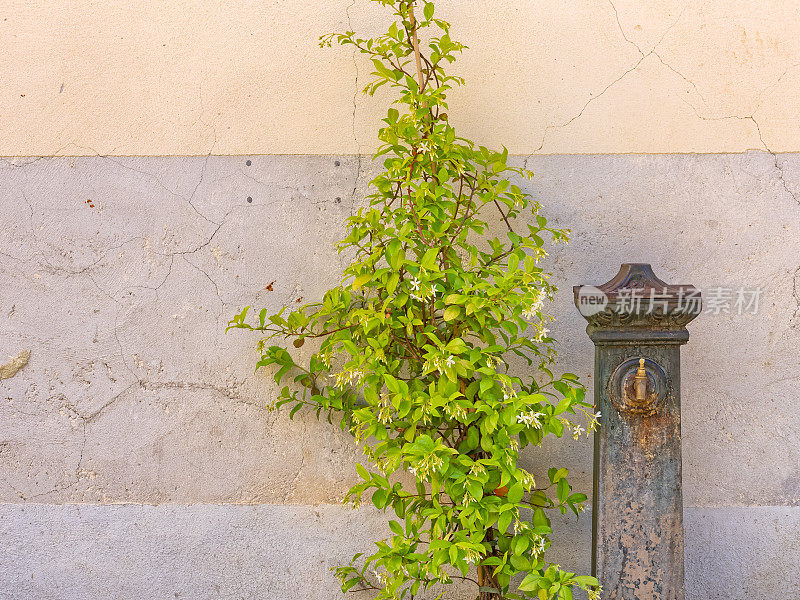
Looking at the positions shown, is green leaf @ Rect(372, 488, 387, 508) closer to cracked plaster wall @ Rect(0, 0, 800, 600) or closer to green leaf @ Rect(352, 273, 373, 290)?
cracked plaster wall @ Rect(0, 0, 800, 600)

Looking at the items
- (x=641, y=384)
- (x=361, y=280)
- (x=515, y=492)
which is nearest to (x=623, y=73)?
(x=641, y=384)

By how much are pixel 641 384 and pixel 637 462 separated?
0.28m

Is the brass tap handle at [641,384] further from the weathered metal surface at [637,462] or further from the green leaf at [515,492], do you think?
the green leaf at [515,492]

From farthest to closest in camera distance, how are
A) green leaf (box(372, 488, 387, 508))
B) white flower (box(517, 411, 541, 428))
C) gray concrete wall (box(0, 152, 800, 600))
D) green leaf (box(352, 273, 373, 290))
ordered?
gray concrete wall (box(0, 152, 800, 600)), green leaf (box(372, 488, 387, 508)), green leaf (box(352, 273, 373, 290)), white flower (box(517, 411, 541, 428))

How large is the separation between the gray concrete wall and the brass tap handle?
0.55m

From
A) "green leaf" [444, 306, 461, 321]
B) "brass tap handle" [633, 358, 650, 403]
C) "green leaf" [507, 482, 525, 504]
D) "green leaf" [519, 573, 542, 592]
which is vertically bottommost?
"green leaf" [519, 573, 542, 592]

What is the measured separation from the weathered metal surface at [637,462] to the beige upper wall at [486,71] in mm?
880

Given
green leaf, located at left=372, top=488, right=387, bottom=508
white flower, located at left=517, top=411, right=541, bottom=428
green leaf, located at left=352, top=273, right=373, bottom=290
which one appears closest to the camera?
white flower, located at left=517, top=411, right=541, bottom=428

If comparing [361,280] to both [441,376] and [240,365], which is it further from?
[240,365]

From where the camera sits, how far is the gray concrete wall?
102 inches

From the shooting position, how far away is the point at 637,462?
6.91 feet

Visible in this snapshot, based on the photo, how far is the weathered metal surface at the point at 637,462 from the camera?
207 centimetres

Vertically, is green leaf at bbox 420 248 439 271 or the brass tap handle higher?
green leaf at bbox 420 248 439 271

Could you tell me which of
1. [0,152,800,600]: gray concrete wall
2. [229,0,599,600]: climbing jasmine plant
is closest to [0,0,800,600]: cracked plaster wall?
[0,152,800,600]: gray concrete wall
